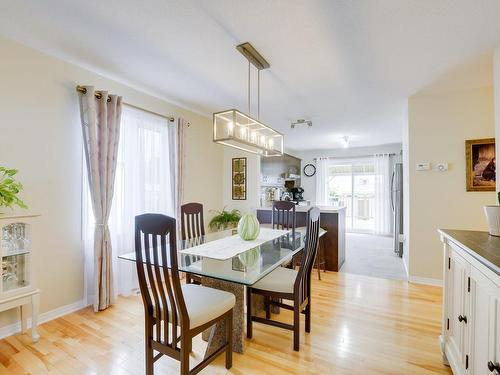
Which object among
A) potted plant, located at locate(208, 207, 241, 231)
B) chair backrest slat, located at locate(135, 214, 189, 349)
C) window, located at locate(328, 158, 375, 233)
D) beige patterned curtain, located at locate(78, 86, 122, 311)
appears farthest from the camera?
window, located at locate(328, 158, 375, 233)

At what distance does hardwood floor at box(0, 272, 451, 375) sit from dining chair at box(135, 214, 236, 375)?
32 centimetres

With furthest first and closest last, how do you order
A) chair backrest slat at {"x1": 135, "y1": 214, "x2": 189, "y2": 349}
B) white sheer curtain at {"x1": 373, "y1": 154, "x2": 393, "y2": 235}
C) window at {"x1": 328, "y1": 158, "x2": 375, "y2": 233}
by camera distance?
window at {"x1": 328, "y1": 158, "x2": 375, "y2": 233} < white sheer curtain at {"x1": 373, "y1": 154, "x2": 393, "y2": 235} < chair backrest slat at {"x1": 135, "y1": 214, "x2": 189, "y2": 349}

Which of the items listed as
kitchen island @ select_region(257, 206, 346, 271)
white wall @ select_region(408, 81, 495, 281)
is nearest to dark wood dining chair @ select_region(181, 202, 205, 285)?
kitchen island @ select_region(257, 206, 346, 271)

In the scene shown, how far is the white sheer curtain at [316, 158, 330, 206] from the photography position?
768cm

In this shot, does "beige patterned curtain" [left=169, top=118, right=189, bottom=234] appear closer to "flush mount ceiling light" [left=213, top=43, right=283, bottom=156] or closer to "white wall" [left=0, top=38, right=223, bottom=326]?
"white wall" [left=0, top=38, right=223, bottom=326]

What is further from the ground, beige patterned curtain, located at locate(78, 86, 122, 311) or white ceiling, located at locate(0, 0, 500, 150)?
white ceiling, located at locate(0, 0, 500, 150)

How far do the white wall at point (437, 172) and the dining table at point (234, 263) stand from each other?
1976mm

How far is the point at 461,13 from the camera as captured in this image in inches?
69.6

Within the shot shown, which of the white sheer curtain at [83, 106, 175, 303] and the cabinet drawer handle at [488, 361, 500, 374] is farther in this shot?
the white sheer curtain at [83, 106, 175, 303]

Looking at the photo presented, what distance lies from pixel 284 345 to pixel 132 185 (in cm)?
237

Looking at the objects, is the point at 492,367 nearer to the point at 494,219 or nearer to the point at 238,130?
the point at 494,219

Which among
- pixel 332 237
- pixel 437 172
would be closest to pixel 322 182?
pixel 332 237

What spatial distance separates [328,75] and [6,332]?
12.4 feet

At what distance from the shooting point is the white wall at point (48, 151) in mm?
2164
